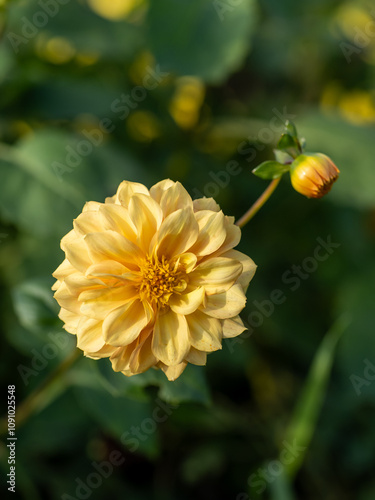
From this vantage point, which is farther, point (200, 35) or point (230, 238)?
point (200, 35)

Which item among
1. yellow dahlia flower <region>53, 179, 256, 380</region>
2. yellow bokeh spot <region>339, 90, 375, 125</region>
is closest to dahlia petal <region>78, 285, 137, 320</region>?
yellow dahlia flower <region>53, 179, 256, 380</region>

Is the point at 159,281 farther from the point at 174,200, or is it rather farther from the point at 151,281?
the point at 174,200

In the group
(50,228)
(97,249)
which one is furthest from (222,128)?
(97,249)

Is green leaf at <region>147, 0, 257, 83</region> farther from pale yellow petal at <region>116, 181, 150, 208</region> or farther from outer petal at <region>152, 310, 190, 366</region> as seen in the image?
outer petal at <region>152, 310, 190, 366</region>

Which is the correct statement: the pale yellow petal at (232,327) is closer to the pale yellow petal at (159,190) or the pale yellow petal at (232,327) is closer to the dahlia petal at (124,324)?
the dahlia petal at (124,324)

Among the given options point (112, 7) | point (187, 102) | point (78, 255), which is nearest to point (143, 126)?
point (187, 102)

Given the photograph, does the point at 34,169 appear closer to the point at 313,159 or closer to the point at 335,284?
the point at 313,159

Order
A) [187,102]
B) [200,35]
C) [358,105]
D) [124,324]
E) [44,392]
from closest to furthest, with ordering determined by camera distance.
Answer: [124,324]
[44,392]
[200,35]
[187,102]
[358,105]

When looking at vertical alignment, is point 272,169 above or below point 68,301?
above
